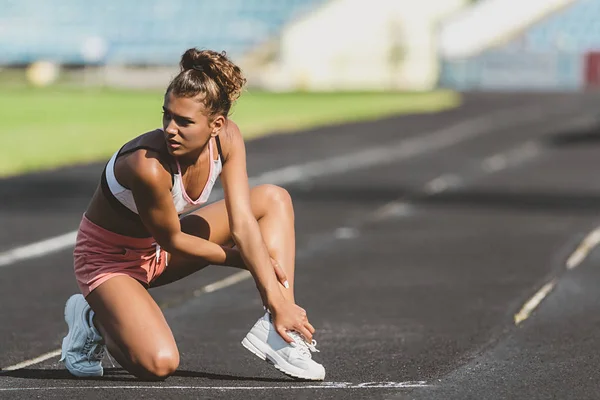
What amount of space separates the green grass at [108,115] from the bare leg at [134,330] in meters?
14.3

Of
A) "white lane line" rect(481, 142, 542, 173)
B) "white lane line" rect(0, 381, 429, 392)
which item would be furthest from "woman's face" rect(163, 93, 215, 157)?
"white lane line" rect(481, 142, 542, 173)

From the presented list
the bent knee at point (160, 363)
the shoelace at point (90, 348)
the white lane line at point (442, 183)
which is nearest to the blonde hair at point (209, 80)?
the bent knee at point (160, 363)

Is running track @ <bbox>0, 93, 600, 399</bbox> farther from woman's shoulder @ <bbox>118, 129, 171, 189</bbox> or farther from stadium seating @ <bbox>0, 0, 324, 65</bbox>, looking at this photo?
stadium seating @ <bbox>0, 0, 324, 65</bbox>

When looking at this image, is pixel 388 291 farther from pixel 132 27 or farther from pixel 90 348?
pixel 132 27

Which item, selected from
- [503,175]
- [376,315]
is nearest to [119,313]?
[376,315]

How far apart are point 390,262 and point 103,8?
196 ft

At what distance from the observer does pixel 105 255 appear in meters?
7.04

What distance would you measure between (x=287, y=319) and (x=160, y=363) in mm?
642

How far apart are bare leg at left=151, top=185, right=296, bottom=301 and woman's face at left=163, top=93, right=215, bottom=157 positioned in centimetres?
73

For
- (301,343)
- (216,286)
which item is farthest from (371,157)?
(301,343)

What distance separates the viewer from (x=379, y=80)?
6212cm

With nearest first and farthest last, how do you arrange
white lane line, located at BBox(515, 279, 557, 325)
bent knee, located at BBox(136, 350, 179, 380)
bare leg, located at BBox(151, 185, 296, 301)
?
bent knee, located at BBox(136, 350, 179, 380), bare leg, located at BBox(151, 185, 296, 301), white lane line, located at BBox(515, 279, 557, 325)

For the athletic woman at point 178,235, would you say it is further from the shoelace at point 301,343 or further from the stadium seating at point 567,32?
the stadium seating at point 567,32

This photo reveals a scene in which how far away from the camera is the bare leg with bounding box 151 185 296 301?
698 centimetres
